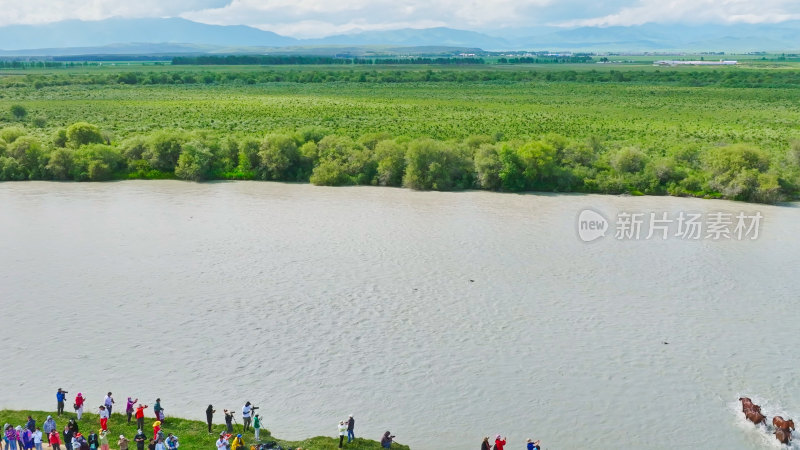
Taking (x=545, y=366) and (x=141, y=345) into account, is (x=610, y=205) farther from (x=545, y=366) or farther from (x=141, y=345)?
(x=141, y=345)

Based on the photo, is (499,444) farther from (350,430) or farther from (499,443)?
(350,430)

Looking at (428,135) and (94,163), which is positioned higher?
(428,135)

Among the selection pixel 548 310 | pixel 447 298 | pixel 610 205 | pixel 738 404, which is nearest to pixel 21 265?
pixel 447 298

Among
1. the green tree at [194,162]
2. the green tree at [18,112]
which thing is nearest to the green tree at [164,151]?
the green tree at [194,162]

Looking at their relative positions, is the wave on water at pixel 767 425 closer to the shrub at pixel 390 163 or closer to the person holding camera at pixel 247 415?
the person holding camera at pixel 247 415

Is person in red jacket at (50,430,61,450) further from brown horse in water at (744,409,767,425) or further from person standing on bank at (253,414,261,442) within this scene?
brown horse in water at (744,409,767,425)

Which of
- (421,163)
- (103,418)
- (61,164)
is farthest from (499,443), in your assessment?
(61,164)
